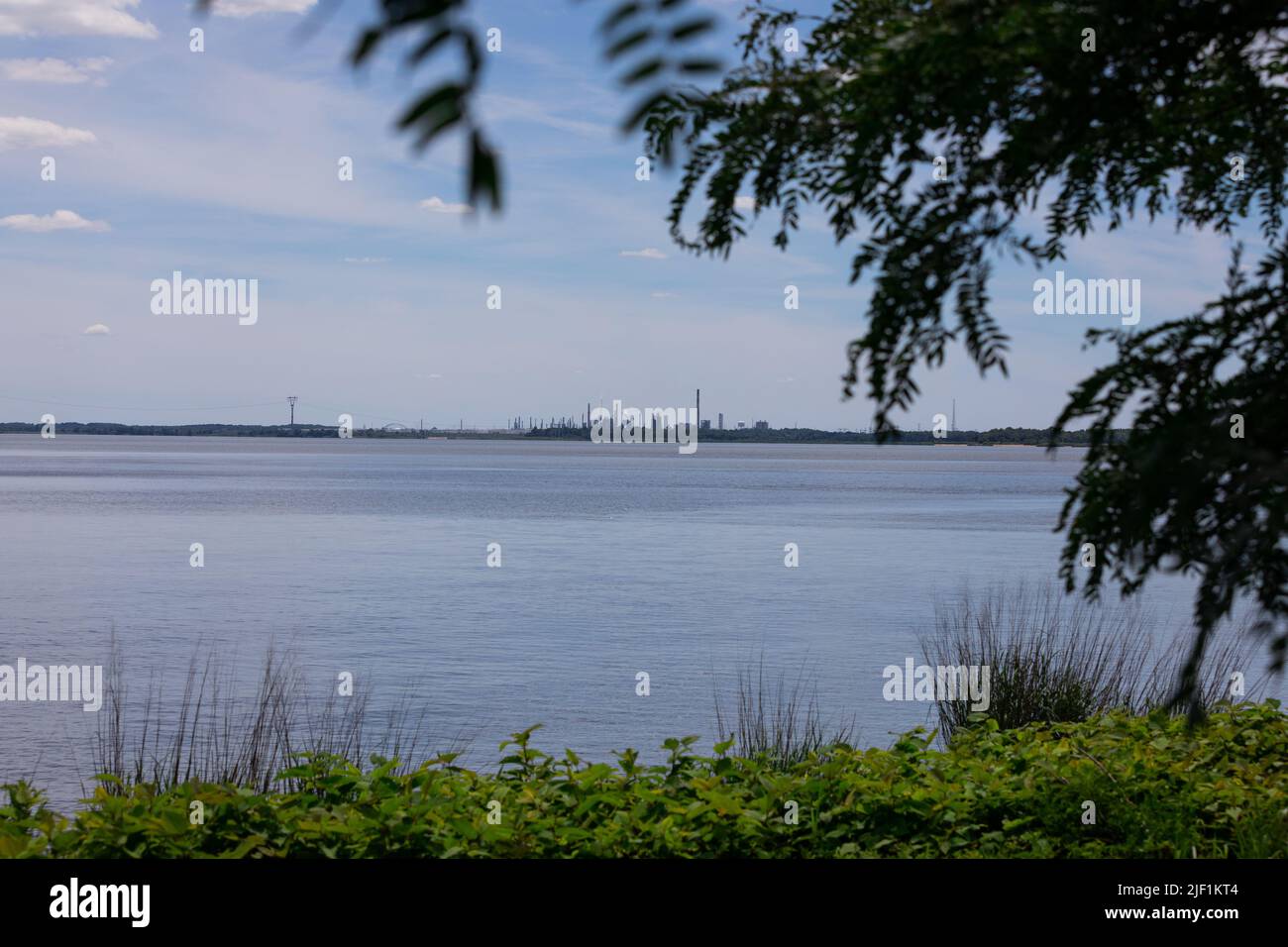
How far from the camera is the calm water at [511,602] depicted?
16544 millimetres

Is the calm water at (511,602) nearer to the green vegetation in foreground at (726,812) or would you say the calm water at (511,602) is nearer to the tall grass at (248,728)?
the tall grass at (248,728)

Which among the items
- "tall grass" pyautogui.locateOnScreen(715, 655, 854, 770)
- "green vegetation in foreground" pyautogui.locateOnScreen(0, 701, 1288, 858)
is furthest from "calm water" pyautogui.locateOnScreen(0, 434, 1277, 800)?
"green vegetation in foreground" pyautogui.locateOnScreen(0, 701, 1288, 858)

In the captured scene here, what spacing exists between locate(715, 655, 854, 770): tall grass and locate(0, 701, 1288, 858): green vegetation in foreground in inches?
41.4

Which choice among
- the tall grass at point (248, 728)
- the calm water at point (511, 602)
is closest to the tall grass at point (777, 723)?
the calm water at point (511, 602)

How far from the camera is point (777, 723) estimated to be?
10.5 meters

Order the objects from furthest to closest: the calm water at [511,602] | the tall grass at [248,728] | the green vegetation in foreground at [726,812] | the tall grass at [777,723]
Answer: the calm water at [511,602], the tall grass at [248,728], the tall grass at [777,723], the green vegetation in foreground at [726,812]

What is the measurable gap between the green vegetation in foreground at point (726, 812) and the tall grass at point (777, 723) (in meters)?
1.05

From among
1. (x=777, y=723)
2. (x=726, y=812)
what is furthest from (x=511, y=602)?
(x=726, y=812)


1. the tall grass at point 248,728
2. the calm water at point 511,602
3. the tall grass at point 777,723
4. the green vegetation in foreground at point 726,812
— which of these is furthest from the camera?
the calm water at point 511,602

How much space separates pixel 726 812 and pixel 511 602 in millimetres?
21028

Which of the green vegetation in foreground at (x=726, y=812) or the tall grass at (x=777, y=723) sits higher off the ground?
the green vegetation in foreground at (x=726, y=812)

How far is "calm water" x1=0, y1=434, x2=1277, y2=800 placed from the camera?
1654cm

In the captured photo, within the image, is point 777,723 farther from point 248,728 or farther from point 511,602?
point 511,602
